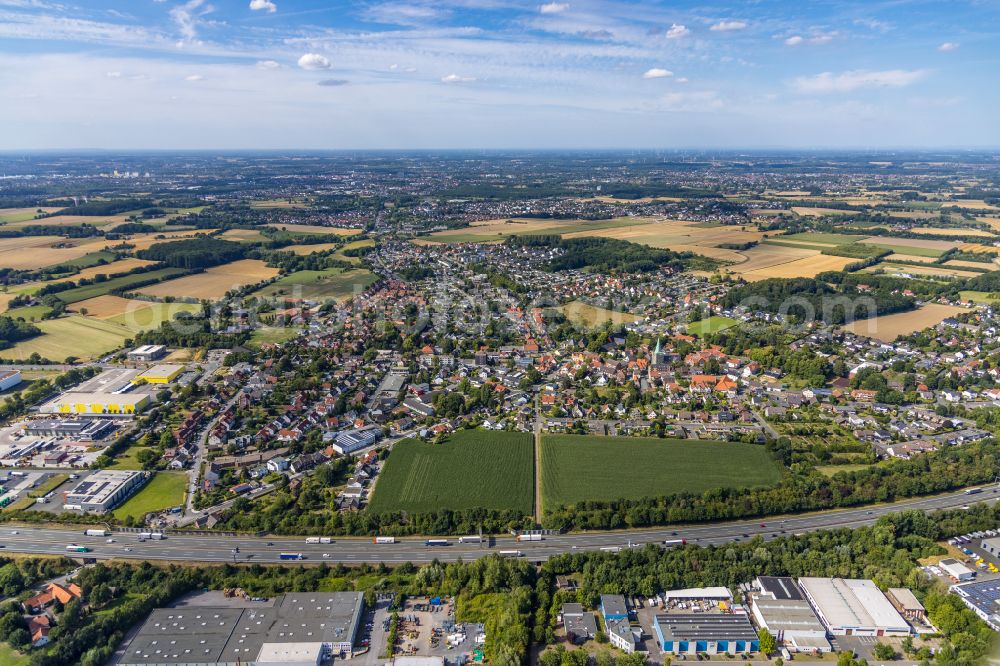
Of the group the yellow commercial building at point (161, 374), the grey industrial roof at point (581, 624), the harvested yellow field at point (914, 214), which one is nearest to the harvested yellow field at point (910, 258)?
the harvested yellow field at point (914, 214)

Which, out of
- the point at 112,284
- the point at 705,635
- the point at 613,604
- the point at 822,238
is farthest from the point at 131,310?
the point at 822,238

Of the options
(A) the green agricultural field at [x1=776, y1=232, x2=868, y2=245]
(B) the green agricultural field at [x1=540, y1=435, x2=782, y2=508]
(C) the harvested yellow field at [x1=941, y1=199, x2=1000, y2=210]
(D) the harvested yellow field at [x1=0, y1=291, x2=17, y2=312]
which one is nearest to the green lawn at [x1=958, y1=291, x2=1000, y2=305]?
(A) the green agricultural field at [x1=776, y1=232, x2=868, y2=245]

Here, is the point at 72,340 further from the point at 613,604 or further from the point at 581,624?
the point at 613,604

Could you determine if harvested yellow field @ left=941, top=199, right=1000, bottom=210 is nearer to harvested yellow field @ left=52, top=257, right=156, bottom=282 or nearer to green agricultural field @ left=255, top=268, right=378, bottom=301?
green agricultural field @ left=255, top=268, right=378, bottom=301

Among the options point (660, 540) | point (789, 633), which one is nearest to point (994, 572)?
point (789, 633)

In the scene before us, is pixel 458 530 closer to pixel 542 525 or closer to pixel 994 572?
pixel 542 525
